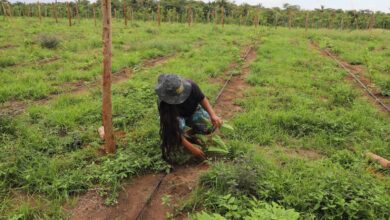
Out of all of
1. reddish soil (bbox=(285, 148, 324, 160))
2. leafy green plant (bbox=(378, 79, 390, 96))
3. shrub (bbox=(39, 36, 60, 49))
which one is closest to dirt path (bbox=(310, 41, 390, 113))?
leafy green plant (bbox=(378, 79, 390, 96))

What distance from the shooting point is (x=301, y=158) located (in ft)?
14.3

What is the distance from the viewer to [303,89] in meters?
7.42

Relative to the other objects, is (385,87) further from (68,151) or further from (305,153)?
(68,151)

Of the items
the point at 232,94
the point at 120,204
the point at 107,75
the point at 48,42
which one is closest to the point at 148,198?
the point at 120,204

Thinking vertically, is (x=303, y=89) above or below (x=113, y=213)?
above

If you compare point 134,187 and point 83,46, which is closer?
point 134,187

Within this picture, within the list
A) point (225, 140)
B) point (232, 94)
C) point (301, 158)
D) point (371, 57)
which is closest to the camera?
point (301, 158)

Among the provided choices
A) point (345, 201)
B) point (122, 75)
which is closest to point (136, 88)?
point (122, 75)

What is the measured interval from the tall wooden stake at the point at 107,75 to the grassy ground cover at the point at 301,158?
1.41m

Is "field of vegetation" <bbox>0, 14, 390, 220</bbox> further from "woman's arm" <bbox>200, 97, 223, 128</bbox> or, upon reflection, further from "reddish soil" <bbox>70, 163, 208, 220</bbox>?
"woman's arm" <bbox>200, 97, 223, 128</bbox>

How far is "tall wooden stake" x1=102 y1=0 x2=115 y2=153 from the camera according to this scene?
12.3ft

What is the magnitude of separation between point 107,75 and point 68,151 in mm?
1347

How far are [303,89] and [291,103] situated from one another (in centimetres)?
120

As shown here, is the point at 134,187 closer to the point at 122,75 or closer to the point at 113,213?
the point at 113,213
